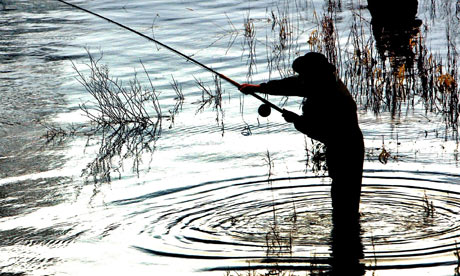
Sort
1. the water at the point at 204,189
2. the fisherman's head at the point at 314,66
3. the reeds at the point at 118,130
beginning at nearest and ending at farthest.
Result: the fisherman's head at the point at 314,66
the water at the point at 204,189
the reeds at the point at 118,130

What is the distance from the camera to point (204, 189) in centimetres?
880

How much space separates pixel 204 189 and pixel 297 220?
1.41 meters

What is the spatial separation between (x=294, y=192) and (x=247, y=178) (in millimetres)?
759

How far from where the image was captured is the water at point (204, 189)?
700 cm

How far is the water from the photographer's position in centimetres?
700

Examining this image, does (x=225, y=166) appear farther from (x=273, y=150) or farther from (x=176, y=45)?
(x=176, y=45)

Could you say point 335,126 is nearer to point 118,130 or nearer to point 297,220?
point 297,220

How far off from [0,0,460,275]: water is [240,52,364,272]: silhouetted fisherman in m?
0.17

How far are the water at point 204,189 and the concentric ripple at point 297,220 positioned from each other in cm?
2

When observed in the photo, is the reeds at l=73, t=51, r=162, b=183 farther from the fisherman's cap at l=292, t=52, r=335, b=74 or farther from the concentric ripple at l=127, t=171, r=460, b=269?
the fisherman's cap at l=292, t=52, r=335, b=74

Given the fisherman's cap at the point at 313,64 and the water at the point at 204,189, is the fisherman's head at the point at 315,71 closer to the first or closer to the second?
the fisherman's cap at the point at 313,64

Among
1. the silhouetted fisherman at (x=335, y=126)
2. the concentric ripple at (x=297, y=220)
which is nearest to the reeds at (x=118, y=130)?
the concentric ripple at (x=297, y=220)

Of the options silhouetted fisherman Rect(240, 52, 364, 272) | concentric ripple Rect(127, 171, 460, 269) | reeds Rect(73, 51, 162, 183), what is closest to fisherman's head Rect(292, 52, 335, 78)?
silhouetted fisherman Rect(240, 52, 364, 272)

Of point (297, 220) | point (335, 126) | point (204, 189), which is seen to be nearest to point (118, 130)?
point (204, 189)
